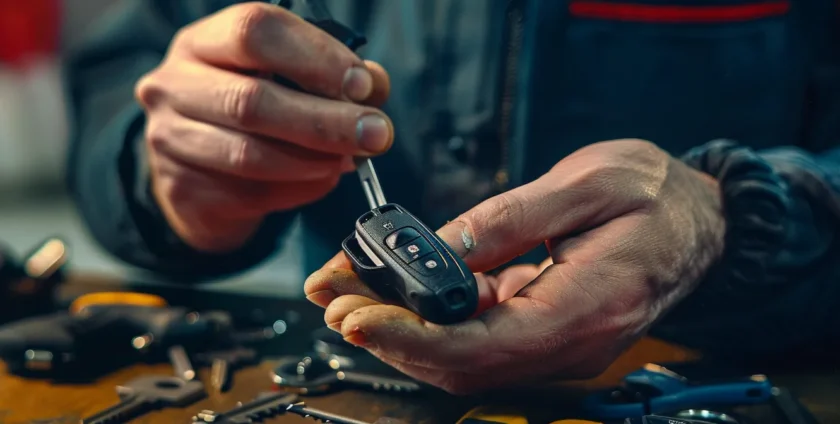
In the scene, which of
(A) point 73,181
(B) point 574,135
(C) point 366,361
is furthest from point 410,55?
(A) point 73,181

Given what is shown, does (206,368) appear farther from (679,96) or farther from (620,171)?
(679,96)

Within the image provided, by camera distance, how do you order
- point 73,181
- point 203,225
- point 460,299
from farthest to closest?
1. point 73,181
2. point 203,225
3. point 460,299

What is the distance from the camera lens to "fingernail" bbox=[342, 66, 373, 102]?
A: 39 centimetres

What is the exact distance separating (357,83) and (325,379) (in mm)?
147

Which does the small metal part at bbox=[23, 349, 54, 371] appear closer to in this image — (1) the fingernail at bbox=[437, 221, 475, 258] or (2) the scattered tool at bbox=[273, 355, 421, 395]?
(2) the scattered tool at bbox=[273, 355, 421, 395]

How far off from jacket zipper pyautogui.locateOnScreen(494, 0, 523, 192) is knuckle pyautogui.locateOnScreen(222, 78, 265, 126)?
5.6 inches

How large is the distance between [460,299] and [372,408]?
107 millimetres

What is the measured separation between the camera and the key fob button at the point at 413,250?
0.28 m

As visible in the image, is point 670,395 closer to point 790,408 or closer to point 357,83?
point 790,408

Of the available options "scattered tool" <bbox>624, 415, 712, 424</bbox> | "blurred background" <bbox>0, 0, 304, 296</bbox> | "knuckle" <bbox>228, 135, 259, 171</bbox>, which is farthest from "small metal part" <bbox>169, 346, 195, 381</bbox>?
"blurred background" <bbox>0, 0, 304, 296</bbox>

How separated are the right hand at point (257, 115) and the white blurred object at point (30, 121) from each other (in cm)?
158

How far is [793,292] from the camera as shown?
46cm

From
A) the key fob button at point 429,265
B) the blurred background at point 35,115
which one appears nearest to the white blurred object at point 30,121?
the blurred background at point 35,115

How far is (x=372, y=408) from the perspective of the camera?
359mm
